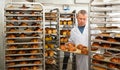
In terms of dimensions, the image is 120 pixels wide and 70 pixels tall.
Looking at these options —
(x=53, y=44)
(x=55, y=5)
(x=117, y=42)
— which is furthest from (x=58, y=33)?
(x=117, y=42)

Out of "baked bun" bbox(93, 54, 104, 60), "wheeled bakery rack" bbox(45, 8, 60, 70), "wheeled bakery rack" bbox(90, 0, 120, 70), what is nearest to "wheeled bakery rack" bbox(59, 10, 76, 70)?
"wheeled bakery rack" bbox(45, 8, 60, 70)

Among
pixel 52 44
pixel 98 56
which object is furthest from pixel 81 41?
pixel 52 44

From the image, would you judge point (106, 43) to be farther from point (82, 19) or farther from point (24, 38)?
point (24, 38)

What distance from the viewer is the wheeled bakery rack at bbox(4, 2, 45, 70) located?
14.5 feet

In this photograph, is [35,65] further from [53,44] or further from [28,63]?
[53,44]

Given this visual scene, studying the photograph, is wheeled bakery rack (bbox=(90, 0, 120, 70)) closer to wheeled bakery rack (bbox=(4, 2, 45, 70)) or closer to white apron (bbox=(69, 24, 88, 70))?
white apron (bbox=(69, 24, 88, 70))

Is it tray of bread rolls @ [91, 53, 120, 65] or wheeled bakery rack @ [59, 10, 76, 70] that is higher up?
wheeled bakery rack @ [59, 10, 76, 70]

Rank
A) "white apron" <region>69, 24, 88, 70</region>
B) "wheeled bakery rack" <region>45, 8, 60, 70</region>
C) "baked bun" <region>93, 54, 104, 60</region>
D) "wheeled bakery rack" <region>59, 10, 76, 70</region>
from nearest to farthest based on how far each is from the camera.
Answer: "baked bun" <region>93, 54, 104, 60</region>, "white apron" <region>69, 24, 88, 70</region>, "wheeled bakery rack" <region>45, 8, 60, 70</region>, "wheeled bakery rack" <region>59, 10, 76, 70</region>

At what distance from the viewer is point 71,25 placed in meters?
6.68

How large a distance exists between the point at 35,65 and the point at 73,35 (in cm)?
103

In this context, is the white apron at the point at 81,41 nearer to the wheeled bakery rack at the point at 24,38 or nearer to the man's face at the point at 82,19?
the man's face at the point at 82,19

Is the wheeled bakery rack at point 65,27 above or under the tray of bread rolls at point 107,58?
above

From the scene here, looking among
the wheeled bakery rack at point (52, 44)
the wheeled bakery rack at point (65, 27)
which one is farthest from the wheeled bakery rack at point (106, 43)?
the wheeled bakery rack at point (65, 27)

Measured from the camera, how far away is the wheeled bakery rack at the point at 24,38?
4406 mm
